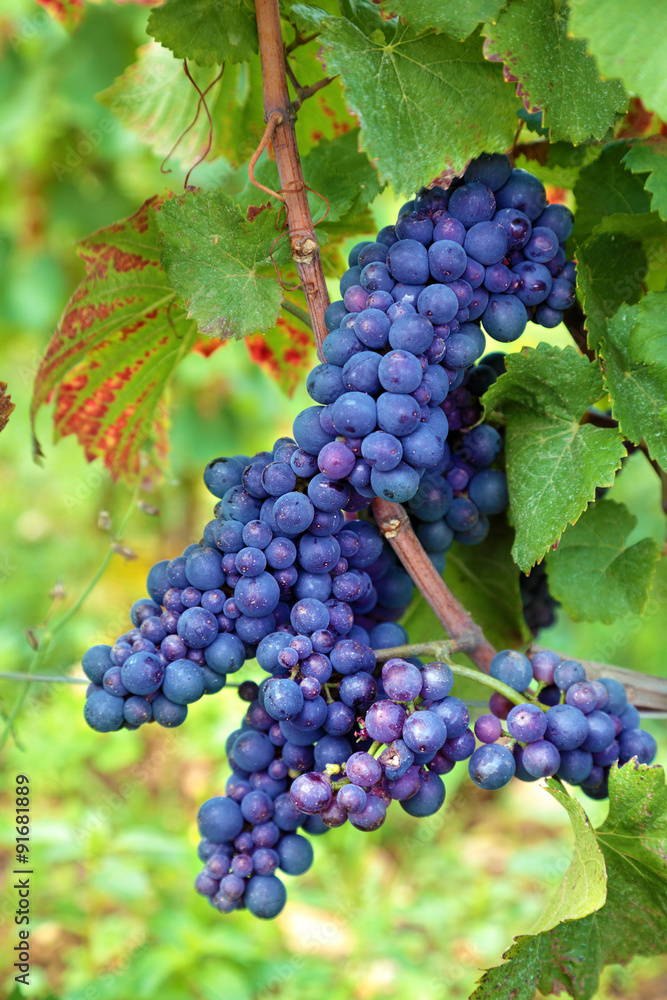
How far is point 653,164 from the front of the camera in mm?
577

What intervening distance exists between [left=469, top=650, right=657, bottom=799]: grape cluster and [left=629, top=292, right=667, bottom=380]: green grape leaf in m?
0.23

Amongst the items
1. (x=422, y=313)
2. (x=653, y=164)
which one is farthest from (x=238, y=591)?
(x=653, y=164)

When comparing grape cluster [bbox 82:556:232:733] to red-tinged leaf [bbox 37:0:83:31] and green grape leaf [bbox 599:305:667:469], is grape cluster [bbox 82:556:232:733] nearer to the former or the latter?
green grape leaf [bbox 599:305:667:469]

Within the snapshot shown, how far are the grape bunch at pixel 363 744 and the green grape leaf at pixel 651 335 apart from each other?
24cm

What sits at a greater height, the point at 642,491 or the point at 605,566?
the point at 642,491

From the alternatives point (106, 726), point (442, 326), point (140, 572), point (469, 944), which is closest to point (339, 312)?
point (442, 326)

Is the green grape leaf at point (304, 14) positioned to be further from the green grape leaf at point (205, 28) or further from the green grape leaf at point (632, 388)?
the green grape leaf at point (632, 388)

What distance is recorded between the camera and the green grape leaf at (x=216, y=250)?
1.87 ft

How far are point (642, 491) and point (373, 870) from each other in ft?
4.35

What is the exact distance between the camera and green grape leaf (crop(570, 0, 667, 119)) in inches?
17.6

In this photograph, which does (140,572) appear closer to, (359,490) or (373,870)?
(373,870)

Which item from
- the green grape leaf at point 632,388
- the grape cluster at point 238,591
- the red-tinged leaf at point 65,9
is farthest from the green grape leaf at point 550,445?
the red-tinged leaf at point 65,9

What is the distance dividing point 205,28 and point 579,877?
665 millimetres

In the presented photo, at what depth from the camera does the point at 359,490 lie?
51 cm
